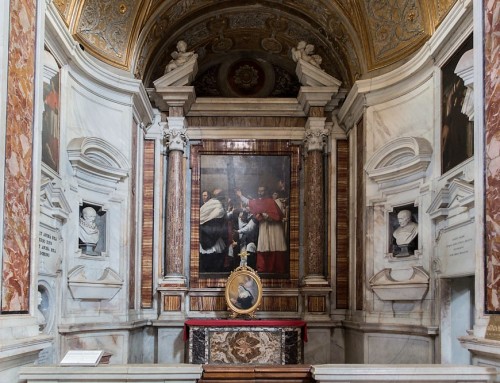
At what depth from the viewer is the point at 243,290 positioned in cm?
1214

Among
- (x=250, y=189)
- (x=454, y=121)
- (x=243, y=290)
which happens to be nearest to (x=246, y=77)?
(x=250, y=189)

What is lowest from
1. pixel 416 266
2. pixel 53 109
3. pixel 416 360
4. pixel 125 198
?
pixel 416 360

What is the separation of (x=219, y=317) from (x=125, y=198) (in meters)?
3.02

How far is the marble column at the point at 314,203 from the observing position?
12945mm

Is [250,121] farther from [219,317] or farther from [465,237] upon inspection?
[465,237]

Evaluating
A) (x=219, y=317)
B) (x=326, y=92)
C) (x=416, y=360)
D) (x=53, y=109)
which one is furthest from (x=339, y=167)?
(x=53, y=109)

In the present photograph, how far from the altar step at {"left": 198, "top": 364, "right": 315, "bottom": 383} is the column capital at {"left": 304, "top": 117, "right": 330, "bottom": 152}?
713 cm

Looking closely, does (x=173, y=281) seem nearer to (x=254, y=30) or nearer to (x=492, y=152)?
(x=254, y=30)

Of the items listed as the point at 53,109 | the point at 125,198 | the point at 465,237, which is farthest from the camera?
the point at 125,198

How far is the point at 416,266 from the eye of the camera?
1005cm

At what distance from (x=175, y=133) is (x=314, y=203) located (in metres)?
2.84

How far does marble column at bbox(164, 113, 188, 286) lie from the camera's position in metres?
12.9

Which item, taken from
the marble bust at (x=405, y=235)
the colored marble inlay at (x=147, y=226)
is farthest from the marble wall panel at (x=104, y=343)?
the marble bust at (x=405, y=235)

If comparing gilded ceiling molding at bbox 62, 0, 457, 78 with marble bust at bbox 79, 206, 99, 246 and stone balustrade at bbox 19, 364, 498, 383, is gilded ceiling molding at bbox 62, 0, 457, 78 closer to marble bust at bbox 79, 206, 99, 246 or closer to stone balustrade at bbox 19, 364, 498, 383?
marble bust at bbox 79, 206, 99, 246
